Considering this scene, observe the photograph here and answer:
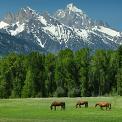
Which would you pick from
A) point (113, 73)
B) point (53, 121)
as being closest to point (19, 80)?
point (113, 73)

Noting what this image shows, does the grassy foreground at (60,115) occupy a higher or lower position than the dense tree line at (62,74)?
lower

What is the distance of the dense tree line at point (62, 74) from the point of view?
156125mm

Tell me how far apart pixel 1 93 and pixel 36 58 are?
17628 millimetres

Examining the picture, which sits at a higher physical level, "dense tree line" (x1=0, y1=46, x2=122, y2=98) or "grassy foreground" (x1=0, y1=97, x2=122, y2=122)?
"dense tree line" (x1=0, y1=46, x2=122, y2=98)

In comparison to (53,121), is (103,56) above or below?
above

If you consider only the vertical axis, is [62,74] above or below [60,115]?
above

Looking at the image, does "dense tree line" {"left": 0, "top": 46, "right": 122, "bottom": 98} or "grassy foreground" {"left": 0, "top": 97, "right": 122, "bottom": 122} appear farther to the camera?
"dense tree line" {"left": 0, "top": 46, "right": 122, "bottom": 98}

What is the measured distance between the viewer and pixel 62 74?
6235 inches

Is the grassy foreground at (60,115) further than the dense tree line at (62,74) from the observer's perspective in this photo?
No

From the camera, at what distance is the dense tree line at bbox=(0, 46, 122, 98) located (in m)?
156

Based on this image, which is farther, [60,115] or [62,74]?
[62,74]

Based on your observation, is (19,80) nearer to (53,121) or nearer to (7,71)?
(7,71)

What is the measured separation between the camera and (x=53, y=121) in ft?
172

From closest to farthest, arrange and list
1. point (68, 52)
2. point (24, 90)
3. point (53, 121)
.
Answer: point (53, 121)
point (24, 90)
point (68, 52)
